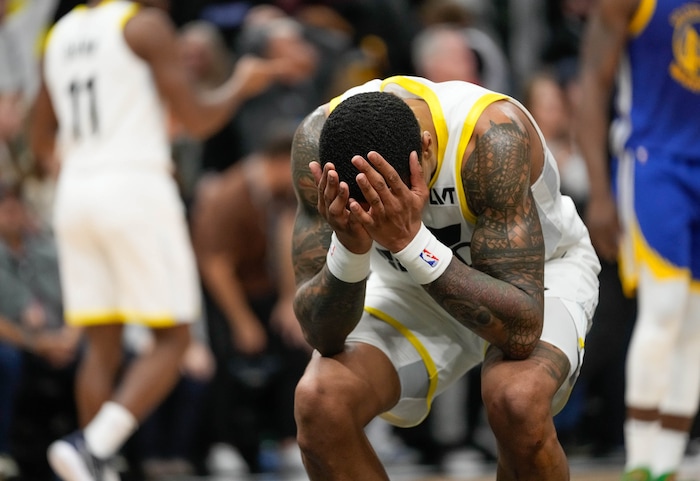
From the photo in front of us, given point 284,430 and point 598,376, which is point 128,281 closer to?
point 284,430

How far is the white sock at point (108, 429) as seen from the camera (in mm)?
5023

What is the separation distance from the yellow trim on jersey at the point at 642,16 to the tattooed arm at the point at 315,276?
189 centimetres

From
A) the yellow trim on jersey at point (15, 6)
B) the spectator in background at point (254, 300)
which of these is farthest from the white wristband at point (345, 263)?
the yellow trim on jersey at point (15, 6)

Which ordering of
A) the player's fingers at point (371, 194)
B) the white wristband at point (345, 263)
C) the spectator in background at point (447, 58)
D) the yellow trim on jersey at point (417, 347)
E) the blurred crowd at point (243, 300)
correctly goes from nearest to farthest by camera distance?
the player's fingers at point (371, 194) < the white wristband at point (345, 263) < the yellow trim on jersey at point (417, 347) < the blurred crowd at point (243, 300) < the spectator in background at point (447, 58)

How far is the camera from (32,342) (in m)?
6.43

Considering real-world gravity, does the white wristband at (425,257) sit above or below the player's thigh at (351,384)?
above

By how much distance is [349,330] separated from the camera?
335 centimetres

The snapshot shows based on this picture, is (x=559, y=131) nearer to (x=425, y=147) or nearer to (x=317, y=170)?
(x=425, y=147)

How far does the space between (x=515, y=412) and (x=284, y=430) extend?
3810 millimetres

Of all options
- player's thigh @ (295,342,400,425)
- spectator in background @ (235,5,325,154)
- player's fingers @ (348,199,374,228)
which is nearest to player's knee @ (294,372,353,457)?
player's thigh @ (295,342,400,425)

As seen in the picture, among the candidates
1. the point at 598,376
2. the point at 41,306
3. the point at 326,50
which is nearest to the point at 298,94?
the point at 326,50

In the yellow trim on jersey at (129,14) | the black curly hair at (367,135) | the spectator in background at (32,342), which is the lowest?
the spectator in background at (32,342)

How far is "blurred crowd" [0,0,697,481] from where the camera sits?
21.4 ft

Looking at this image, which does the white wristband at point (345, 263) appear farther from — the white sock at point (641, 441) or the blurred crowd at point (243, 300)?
the blurred crowd at point (243, 300)
